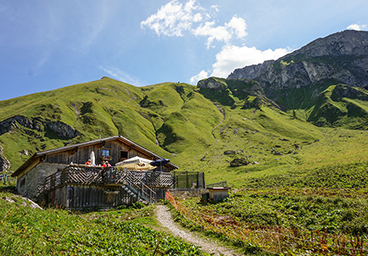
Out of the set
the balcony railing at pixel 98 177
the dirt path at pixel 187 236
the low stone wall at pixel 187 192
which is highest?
the balcony railing at pixel 98 177

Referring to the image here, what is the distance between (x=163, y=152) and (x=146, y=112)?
65.3 meters

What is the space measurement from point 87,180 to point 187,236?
37.5 ft

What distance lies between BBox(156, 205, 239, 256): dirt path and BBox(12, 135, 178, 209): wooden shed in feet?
14.3

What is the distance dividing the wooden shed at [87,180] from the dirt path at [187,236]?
4355 mm

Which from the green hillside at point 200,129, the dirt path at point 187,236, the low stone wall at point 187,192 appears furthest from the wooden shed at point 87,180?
the green hillside at point 200,129

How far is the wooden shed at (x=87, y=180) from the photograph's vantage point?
1983 cm

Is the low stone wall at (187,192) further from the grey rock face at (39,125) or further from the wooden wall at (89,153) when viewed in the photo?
the grey rock face at (39,125)

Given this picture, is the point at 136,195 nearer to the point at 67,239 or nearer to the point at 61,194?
the point at 61,194

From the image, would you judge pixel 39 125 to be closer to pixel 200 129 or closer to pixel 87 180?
pixel 200 129

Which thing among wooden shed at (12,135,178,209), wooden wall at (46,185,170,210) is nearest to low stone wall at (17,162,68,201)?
wooden shed at (12,135,178,209)

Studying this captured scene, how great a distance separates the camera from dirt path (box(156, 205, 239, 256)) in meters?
11.0

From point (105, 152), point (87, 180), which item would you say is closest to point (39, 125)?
point (105, 152)

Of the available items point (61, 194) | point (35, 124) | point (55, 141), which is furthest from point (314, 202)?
point (35, 124)

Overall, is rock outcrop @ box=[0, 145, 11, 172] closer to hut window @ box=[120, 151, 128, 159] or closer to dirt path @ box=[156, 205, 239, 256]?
hut window @ box=[120, 151, 128, 159]
